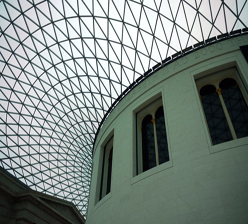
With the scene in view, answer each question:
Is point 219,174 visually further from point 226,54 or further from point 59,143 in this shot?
point 59,143

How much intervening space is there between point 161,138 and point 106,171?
850 cm

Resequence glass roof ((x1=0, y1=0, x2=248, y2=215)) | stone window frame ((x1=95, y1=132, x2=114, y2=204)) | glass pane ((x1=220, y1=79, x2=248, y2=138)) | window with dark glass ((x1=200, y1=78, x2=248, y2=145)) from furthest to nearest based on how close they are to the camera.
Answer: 1. stone window frame ((x1=95, y1=132, x2=114, y2=204))
2. glass roof ((x1=0, y1=0, x2=248, y2=215))
3. window with dark glass ((x1=200, y1=78, x2=248, y2=145))
4. glass pane ((x1=220, y1=79, x2=248, y2=138))

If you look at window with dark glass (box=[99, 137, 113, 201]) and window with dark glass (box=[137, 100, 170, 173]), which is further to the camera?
window with dark glass (box=[99, 137, 113, 201])

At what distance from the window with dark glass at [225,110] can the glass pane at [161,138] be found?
11.9ft

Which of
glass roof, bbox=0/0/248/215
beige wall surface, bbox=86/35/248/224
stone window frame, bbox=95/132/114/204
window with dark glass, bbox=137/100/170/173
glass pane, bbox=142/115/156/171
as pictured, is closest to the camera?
beige wall surface, bbox=86/35/248/224

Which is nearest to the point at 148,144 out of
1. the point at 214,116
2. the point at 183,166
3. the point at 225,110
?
the point at 183,166

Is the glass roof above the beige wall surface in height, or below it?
above

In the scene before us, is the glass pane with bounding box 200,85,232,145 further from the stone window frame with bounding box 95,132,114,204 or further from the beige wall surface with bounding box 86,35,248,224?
the stone window frame with bounding box 95,132,114,204

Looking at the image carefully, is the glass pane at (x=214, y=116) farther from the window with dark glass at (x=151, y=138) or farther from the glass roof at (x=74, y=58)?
the glass roof at (x=74, y=58)

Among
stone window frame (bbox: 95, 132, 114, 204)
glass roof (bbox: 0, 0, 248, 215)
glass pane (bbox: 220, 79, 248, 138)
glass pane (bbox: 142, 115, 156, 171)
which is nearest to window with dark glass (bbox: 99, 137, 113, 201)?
A: stone window frame (bbox: 95, 132, 114, 204)

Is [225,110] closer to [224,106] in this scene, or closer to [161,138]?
[224,106]

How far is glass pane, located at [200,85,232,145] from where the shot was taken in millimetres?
14305

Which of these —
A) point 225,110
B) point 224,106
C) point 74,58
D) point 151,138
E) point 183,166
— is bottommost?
point 183,166

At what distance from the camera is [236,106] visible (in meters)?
15.0
